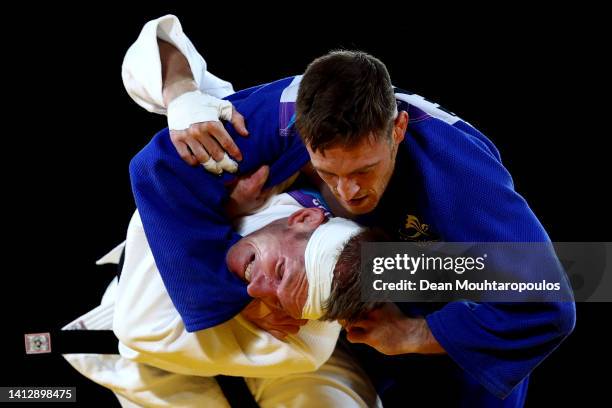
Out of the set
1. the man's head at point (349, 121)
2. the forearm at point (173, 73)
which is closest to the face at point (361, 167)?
the man's head at point (349, 121)

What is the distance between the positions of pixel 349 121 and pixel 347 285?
452mm

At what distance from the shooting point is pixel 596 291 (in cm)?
284

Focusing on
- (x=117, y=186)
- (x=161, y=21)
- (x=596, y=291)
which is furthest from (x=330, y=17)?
(x=596, y=291)

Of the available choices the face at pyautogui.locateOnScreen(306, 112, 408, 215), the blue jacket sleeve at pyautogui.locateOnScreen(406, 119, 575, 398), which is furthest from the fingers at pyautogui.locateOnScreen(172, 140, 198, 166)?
the blue jacket sleeve at pyautogui.locateOnScreen(406, 119, 575, 398)

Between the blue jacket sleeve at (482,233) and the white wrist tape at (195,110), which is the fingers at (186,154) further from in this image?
the blue jacket sleeve at (482,233)

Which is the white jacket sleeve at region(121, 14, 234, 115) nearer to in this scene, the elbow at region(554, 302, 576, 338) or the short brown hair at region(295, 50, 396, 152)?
the short brown hair at region(295, 50, 396, 152)

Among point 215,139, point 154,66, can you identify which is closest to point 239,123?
point 215,139

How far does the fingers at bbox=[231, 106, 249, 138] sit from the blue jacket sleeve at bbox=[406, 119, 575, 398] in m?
0.45

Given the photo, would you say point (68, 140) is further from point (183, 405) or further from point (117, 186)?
point (183, 405)

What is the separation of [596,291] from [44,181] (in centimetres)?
218

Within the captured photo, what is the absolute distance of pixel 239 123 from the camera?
102 inches

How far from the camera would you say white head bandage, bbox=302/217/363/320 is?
8.02 feet

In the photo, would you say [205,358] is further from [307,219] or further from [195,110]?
[195,110]

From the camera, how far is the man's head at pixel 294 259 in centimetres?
246
